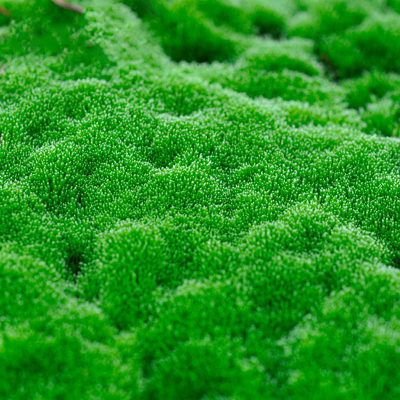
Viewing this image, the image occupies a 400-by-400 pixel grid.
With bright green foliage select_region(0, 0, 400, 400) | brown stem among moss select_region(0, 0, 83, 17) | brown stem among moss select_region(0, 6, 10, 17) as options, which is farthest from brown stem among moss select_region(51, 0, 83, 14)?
brown stem among moss select_region(0, 6, 10, 17)

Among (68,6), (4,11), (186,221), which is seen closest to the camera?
(186,221)

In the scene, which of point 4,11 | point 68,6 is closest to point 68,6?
point 68,6

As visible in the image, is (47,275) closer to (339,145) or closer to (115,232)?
(115,232)

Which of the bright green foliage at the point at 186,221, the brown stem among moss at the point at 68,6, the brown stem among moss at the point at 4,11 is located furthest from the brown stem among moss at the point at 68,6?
the brown stem among moss at the point at 4,11

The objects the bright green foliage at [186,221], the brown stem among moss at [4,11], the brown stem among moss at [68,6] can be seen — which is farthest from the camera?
the brown stem among moss at [4,11]

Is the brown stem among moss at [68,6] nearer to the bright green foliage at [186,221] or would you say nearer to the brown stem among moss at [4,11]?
the bright green foliage at [186,221]

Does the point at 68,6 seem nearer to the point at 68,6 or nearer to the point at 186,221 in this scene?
the point at 68,6

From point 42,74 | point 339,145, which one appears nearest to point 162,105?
point 42,74

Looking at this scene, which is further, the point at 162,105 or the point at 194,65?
the point at 194,65
